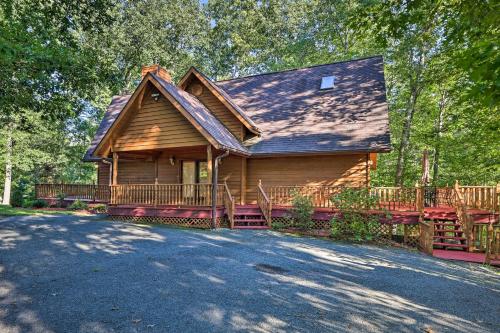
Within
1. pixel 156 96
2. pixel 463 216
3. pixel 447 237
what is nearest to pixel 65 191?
pixel 156 96

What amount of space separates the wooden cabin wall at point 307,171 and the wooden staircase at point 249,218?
71.1 inches

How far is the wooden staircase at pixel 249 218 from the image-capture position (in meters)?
12.1

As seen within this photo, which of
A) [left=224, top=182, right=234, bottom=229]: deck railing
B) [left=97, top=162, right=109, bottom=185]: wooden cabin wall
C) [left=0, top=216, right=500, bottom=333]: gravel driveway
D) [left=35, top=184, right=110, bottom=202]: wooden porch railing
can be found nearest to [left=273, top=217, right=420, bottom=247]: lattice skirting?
[left=0, top=216, right=500, bottom=333]: gravel driveway

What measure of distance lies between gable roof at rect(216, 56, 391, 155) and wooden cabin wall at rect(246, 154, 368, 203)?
89cm

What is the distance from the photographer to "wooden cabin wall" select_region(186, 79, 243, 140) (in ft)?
48.0

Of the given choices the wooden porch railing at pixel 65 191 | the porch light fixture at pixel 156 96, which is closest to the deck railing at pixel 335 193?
the porch light fixture at pixel 156 96

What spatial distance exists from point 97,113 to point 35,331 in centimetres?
2962

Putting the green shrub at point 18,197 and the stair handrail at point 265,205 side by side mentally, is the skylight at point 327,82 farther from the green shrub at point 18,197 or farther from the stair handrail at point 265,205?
the green shrub at point 18,197

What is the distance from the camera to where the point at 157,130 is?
12.4 meters

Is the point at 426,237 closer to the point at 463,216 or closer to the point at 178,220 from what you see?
the point at 463,216

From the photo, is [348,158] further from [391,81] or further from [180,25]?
[180,25]

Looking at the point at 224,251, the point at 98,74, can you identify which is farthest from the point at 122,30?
the point at 224,251

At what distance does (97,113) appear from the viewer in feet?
96.1

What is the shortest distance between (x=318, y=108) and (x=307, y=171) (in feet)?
12.1
